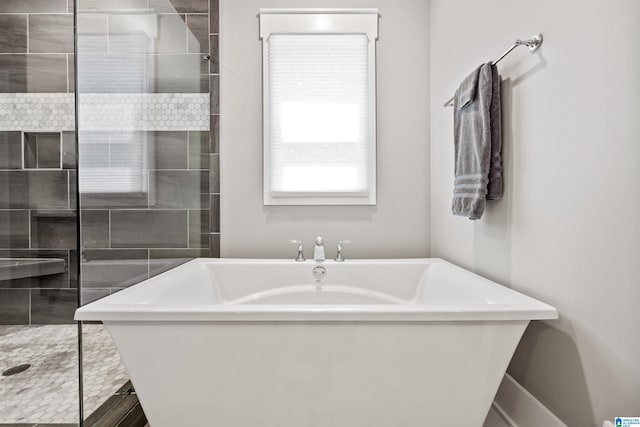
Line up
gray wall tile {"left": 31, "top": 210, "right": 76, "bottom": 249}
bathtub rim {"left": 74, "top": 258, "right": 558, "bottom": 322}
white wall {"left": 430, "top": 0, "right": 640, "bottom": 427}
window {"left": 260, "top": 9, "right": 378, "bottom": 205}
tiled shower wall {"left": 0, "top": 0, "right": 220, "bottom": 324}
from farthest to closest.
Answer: window {"left": 260, "top": 9, "right": 378, "bottom": 205} < gray wall tile {"left": 31, "top": 210, "right": 76, "bottom": 249} < tiled shower wall {"left": 0, "top": 0, "right": 220, "bottom": 324} < bathtub rim {"left": 74, "top": 258, "right": 558, "bottom": 322} < white wall {"left": 430, "top": 0, "right": 640, "bottom": 427}

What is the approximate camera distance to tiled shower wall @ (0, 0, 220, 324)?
166 cm

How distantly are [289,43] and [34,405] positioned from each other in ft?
7.47

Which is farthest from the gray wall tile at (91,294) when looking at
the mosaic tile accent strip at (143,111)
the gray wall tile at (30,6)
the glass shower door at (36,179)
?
the gray wall tile at (30,6)

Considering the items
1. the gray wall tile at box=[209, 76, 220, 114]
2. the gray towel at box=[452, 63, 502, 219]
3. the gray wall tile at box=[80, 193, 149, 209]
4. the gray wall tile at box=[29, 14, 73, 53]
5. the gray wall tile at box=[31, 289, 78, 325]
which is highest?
the gray wall tile at box=[29, 14, 73, 53]

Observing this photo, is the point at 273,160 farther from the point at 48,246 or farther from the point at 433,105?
the point at 48,246

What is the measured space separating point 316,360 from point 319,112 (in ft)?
5.29

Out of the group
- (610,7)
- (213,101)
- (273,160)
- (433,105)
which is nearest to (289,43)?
(213,101)

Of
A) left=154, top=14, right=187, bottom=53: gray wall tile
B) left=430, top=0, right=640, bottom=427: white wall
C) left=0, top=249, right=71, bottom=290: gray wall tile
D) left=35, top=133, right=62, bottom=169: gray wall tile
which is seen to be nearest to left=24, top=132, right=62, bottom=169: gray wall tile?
left=35, top=133, right=62, bottom=169: gray wall tile

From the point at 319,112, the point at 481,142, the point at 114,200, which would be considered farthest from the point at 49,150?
the point at 481,142

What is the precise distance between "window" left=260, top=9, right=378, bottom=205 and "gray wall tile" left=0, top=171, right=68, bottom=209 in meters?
1.27

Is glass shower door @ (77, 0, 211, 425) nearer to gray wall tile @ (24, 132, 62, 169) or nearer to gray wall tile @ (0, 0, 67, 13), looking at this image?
gray wall tile @ (0, 0, 67, 13)

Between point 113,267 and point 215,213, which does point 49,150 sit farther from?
point 113,267

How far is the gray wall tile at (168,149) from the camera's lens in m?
1.66

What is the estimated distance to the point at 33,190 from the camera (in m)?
1.97
